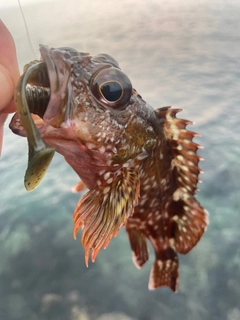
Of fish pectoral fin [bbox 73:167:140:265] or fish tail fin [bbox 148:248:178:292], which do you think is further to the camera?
fish tail fin [bbox 148:248:178:292]

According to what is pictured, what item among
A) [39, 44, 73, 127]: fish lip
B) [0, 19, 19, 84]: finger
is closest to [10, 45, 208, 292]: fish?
[39, 44, 73, 127]: fish lip

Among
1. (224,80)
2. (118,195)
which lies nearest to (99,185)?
(118,195)

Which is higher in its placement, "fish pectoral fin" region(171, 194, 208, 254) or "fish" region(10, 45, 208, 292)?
"fish" region(10, 45, 208, 292)

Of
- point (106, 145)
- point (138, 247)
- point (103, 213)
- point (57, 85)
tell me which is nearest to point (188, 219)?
point (138, 247)

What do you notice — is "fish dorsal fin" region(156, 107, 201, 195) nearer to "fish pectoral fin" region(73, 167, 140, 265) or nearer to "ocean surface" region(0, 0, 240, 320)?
"fish pectoral fin" region(73, 167, 140, 265)

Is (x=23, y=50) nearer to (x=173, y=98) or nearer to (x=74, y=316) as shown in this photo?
(x=173, y=98)

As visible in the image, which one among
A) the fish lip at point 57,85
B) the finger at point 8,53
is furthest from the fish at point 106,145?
the finger at point 8,53

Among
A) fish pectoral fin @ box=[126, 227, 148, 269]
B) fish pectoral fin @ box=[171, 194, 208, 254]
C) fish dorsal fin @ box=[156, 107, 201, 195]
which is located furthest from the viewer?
fish pectoral fin @ box=[126, 227, 148, 269]

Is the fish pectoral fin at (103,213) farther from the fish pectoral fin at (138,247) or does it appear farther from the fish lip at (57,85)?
the fish pectoral fin at (138,247)
